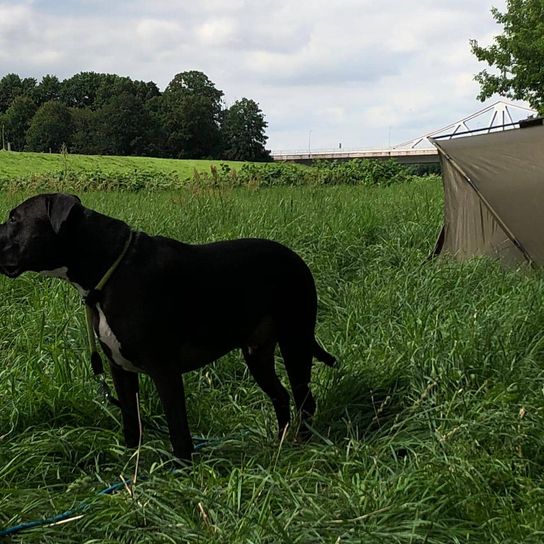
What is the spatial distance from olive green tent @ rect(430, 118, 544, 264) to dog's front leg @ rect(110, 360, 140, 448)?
4108mm

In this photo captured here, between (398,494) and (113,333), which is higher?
(113,333)

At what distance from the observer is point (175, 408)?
2771mm

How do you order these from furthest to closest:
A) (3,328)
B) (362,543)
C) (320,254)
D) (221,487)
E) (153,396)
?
1. (320,254)
2. (3,328)
3. (153,396)
4. (221,487)
5. (362,543)

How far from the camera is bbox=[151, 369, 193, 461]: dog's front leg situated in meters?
2.75

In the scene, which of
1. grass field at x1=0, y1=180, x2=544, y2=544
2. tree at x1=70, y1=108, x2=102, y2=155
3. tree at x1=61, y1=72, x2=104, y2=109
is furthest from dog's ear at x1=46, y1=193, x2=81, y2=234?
tree at x1=61, y1=72, x2=104, y2=109

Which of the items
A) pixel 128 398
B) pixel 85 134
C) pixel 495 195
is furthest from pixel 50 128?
pixel 128 398

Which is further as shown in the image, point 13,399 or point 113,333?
point 13,399

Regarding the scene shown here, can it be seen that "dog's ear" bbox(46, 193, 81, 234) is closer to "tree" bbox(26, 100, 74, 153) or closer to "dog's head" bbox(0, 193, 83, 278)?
"dog's head" bbox(0, 193, 83, 278)

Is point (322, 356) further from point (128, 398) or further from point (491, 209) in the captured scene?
point (491, 209)

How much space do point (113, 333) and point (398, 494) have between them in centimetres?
123

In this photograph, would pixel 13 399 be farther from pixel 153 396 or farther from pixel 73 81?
pixel 73 81

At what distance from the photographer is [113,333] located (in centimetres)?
268

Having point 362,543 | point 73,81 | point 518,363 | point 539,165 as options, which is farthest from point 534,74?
point 73,81

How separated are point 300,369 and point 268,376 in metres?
0.16
